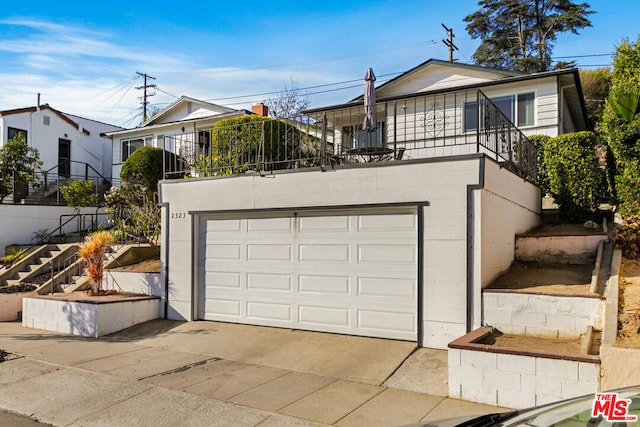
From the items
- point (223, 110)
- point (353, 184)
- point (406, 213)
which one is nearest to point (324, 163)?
point (353, 184)

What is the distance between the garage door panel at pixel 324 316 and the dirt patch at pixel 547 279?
2394 mm

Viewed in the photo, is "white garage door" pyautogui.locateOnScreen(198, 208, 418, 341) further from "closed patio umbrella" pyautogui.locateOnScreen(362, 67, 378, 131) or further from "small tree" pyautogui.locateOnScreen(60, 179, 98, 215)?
"small tree" pyautogui.locateOnScreen(60, 179, 98, 215)

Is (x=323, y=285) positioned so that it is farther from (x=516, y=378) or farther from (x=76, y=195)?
(x=76, y=195)

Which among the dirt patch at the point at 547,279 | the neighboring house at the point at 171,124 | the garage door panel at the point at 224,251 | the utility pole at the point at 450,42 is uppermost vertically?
the utility pole at the point at 450,42

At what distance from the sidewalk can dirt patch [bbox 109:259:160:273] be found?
2138 mm

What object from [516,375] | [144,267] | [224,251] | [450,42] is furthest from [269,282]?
[450,42]

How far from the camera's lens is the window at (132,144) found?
81.3 feet

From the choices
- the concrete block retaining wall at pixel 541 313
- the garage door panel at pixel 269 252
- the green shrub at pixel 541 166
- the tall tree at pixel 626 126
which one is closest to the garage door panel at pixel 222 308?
the garage door panel at pixel 269 252

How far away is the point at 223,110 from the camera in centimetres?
2323

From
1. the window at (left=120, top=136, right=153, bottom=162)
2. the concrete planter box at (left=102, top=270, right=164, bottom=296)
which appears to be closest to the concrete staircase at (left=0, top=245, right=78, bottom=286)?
the concrete planter box at (left=102, top=270, right=164, bottom=296)

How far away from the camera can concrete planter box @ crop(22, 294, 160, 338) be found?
9.30 meters

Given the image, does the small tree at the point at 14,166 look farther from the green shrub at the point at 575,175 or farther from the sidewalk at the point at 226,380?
the green shrub at the point at 575,175

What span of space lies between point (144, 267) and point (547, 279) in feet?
27.8

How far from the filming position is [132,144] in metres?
25.3
